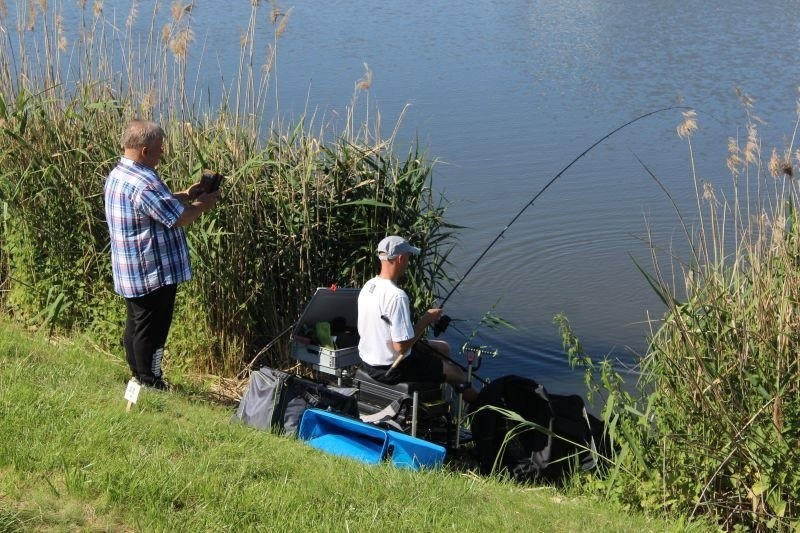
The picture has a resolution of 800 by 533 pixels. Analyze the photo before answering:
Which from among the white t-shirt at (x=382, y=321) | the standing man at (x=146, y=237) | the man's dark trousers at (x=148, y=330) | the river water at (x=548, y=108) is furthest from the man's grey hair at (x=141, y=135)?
the river water at (x=548, y=108)

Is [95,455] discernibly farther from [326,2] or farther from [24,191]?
[326,2]

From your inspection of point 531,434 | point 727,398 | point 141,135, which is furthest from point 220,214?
point 727,398

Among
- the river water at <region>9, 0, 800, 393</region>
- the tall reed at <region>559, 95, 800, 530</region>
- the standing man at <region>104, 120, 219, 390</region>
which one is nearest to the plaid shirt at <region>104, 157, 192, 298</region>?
the standing man at <region>104, 120, 219, 390</region>

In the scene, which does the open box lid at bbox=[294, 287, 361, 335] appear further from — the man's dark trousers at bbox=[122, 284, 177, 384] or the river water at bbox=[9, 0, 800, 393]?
the river water at bbox=[9, 0, 800, 393]

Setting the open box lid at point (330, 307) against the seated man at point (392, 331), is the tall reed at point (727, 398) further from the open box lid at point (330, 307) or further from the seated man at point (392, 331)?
the open box lid at point (330, 307)

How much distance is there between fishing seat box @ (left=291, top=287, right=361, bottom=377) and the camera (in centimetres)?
565

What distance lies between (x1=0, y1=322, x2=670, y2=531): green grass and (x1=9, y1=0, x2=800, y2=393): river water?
251 centimetres

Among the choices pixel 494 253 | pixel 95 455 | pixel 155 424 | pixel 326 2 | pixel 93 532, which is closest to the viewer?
pixel 93 532

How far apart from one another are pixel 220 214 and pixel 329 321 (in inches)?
37.7

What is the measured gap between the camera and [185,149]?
21.5 feet

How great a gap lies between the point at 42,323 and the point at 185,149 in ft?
4.54

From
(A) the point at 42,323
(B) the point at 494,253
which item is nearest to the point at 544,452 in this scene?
(A) the point at 42,323

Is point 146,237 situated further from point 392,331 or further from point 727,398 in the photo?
point 727,398

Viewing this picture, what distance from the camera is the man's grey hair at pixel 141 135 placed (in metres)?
5.03
